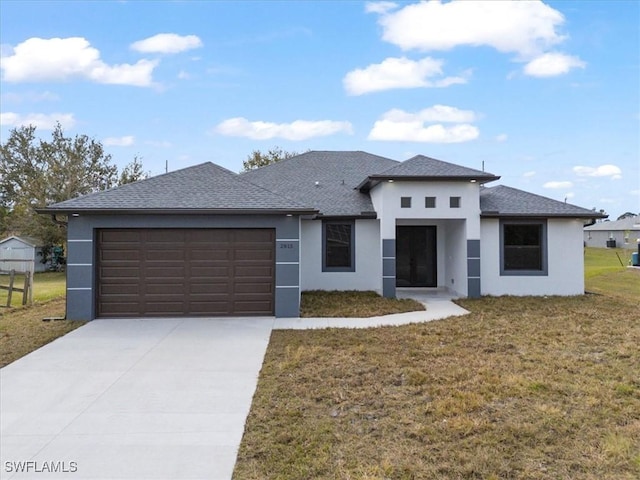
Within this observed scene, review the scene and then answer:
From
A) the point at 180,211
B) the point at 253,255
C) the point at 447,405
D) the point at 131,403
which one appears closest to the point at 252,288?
the point at 253,255

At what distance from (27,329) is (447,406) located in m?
9.04

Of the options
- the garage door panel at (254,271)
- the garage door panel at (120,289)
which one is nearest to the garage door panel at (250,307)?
the garage door panel at (254,271)

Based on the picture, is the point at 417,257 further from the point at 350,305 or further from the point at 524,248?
the point at 350,305

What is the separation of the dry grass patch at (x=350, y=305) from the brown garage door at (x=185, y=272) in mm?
1466

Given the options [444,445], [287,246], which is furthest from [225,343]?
[444,445]

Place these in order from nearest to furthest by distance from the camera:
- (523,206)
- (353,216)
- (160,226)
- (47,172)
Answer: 1. (160,226)
2. (523,206)
3. (353,216)
4. (47,172)

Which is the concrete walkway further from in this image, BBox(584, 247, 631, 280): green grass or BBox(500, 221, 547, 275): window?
BBox(584, 247, 631, 280): green grass

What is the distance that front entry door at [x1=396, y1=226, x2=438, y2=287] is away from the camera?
1586cm

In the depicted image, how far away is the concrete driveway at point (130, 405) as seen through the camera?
386 centimetres

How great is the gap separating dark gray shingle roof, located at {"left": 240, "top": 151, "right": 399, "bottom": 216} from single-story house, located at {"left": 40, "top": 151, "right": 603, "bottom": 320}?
0.07 meters

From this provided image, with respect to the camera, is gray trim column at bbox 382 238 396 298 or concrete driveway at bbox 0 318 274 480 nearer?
concrete driveway at bbox 0 318 274 480

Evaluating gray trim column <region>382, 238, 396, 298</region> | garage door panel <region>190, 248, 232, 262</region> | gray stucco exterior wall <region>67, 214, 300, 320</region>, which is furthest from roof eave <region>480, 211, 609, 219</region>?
garage door panel <region>190, 248, 232, 262</region>

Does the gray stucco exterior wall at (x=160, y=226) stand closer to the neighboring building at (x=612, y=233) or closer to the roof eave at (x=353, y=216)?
the roof eave at (x=353, y=216)

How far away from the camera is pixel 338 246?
14.5m
